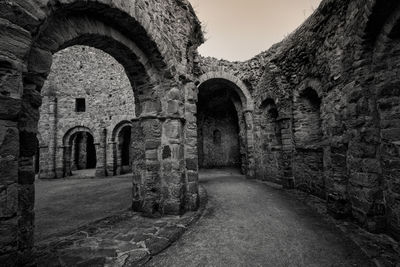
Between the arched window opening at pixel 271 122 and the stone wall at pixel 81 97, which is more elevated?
the stone wall at pixel 81 97

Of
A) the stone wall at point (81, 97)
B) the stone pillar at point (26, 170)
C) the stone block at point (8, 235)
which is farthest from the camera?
the stone wall at point (81, 97)

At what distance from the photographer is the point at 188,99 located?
14.2 feet

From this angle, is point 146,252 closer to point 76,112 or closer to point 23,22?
point 23,22

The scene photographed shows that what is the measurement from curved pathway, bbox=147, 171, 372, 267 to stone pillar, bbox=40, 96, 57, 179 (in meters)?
10.6

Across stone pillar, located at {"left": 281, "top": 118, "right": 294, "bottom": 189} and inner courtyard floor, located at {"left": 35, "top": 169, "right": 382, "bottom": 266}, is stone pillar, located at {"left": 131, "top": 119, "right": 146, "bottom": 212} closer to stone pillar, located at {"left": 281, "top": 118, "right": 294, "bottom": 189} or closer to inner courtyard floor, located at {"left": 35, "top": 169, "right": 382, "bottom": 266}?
inner courtyard floor, located at {"left": 35, "top": 169, "right": 382, "bottom": 266}

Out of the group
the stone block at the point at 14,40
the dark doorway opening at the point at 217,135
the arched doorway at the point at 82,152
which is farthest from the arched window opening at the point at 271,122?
the arched doorway at the point at 82,152

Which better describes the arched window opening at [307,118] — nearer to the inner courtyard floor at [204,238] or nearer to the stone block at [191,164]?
the inner courtyard floor at [204,238]

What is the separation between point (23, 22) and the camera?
5.54 feet

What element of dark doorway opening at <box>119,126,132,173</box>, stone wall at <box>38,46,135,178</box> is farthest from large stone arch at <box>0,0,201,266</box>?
dark doorway opening at <box>119,126,132,173</box>

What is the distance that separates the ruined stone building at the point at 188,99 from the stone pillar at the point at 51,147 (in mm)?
8526

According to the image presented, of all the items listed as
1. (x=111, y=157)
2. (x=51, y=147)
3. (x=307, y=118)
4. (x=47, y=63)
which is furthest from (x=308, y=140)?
(x=51, y=147)

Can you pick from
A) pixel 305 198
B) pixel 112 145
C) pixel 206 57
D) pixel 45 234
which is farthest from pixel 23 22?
pixel 112 145

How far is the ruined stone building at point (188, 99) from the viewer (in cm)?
170

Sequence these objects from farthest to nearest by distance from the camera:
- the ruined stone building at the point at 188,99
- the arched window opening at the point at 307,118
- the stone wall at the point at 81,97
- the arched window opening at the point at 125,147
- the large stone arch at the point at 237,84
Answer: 1. the arched window opening at the point at 125,147
2. the stone wall at the point at 81,97
3. the large stone arch at the point at 237,84
4. the arched window opening at the point at 307,118
5. the ruined stone building at the point at 188,99
